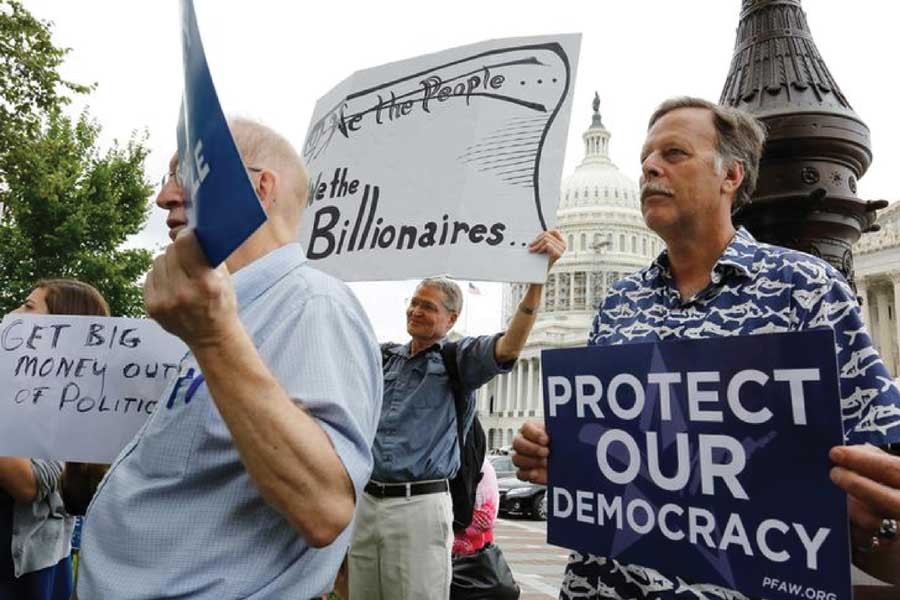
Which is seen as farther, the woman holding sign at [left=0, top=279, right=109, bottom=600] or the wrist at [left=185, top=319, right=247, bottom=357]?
Answer: the woman holding sign at [left=0, top=279, right=109, bottom=600]

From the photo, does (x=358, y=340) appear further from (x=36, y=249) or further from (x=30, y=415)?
(x=36, y=249)

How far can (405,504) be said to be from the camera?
3.30 meters

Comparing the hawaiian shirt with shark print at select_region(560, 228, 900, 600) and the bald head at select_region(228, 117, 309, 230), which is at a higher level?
the bald head at select_region(228, 117, 309, 230)

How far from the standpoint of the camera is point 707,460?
138 centimetres

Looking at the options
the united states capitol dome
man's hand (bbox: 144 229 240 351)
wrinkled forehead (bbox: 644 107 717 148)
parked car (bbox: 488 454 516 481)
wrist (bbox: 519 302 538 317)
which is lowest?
parked car (bbox: 488 454 516 481)

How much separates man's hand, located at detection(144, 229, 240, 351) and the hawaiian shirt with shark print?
1.05 metres

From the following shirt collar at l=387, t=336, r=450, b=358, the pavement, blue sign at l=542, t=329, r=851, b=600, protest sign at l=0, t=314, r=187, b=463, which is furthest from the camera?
the pavement

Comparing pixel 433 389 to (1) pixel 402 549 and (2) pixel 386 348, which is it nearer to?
(2) pixel 386 348

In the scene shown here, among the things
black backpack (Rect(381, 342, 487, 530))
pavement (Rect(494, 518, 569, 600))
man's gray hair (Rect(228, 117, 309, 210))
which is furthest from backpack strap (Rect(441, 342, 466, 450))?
pavement (Rect(494, 518, 569, 600))

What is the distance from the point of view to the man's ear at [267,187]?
1427mm

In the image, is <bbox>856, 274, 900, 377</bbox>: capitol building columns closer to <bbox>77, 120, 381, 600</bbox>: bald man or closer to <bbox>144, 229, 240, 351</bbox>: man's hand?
<bbox>77, 120, 381, 600</bbox>: bald man

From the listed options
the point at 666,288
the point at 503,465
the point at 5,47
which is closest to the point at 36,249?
the point at 5,47

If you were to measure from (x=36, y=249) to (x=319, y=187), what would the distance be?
16.9 meters

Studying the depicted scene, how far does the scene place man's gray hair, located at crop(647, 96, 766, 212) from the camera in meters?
1.91
